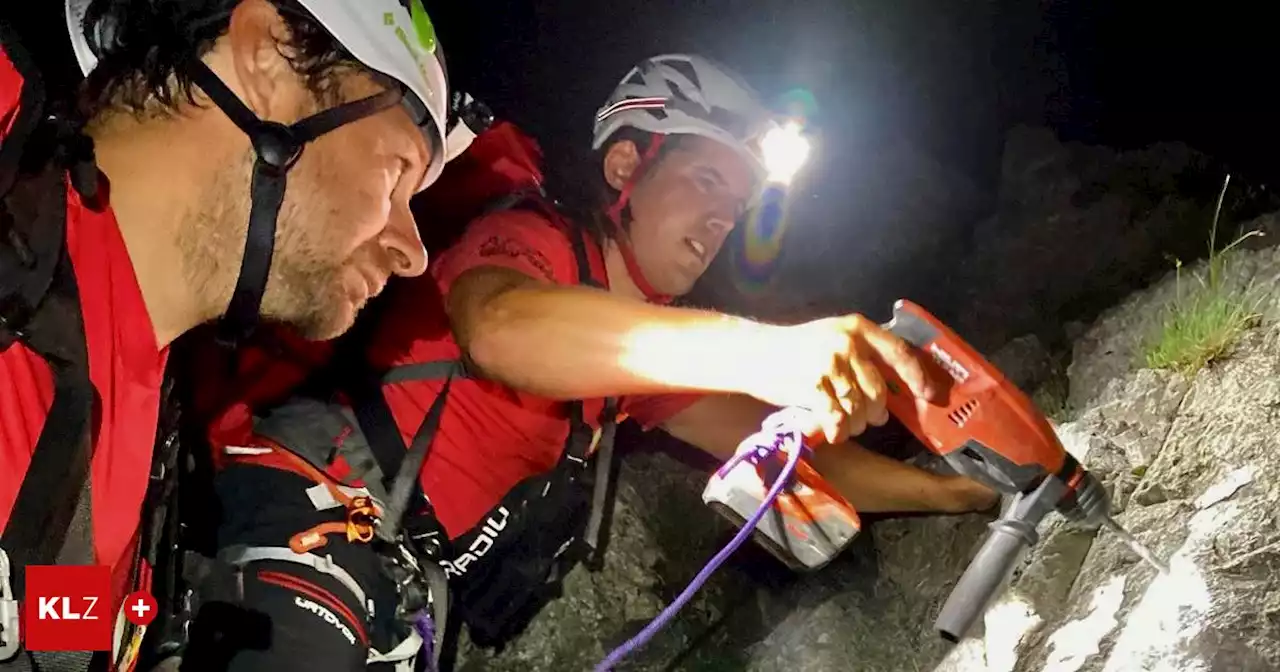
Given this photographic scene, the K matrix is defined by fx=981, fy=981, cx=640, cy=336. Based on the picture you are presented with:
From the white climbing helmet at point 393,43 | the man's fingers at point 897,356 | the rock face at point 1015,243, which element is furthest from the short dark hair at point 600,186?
the man's fingers at point 897,356

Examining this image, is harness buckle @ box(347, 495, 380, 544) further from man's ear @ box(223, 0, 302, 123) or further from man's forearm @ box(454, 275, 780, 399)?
man's ear @ box(223, 0, 302, 123)

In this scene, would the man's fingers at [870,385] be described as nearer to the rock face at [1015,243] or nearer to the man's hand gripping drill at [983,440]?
the man's hand gripping drill at [983,440]

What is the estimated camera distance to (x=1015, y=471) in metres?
2.12

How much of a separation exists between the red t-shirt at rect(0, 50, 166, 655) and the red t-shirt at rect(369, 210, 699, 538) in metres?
0.98

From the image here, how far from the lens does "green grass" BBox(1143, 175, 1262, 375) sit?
8.33 ft

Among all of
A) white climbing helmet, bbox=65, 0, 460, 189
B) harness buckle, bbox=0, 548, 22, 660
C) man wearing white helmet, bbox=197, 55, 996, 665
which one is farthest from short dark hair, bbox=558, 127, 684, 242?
harness buckle, bbox=0, 548, 22, 660

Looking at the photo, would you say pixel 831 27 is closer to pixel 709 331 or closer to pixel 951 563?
pixel 951 563

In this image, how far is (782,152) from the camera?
136 inches

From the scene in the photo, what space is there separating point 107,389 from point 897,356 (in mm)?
1516

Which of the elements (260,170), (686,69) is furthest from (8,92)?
(686,69)

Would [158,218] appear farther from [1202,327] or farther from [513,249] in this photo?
[1202,327]

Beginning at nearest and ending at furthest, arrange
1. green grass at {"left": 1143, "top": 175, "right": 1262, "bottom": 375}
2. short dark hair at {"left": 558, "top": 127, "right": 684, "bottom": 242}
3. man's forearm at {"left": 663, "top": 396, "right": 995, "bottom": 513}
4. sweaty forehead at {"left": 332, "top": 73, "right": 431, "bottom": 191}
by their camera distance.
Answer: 1. sweaty forehead at {"left": 332, "top": 73, "right": 431, "bottom": 191}
2. green grass at {"left": 1143, "top": 175, "right": 1262, "bottom": 375}
3. man's forearm at {"left": 663, "top": 396, "right": 995, "bottom": 513}
4. short dark hair at {"left": 558, "top": 127, "right": 684, "bottom": 242}

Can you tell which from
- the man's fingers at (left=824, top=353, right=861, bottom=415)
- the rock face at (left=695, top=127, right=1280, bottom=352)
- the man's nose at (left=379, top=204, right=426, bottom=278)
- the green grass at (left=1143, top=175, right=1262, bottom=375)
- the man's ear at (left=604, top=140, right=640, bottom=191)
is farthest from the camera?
the rock face at (left=695, top=127, right=1280, bottom=352)

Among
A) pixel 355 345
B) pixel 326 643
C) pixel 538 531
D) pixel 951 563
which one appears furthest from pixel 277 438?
pixel 951 563
